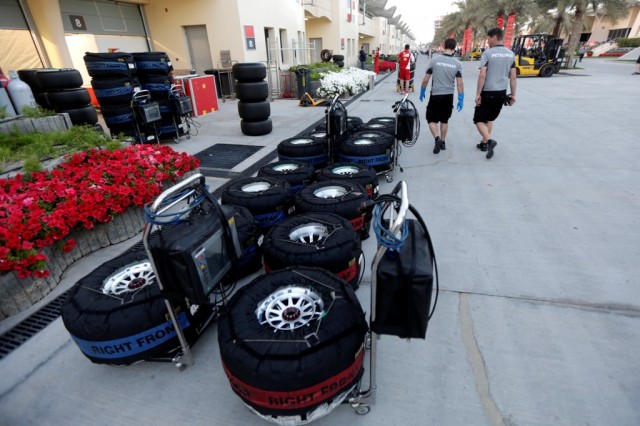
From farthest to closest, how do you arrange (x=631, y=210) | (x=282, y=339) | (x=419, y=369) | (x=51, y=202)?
(x=631, y=210) < (x=51, y=202) < (x=419, y=369) < (x=282, y=339)

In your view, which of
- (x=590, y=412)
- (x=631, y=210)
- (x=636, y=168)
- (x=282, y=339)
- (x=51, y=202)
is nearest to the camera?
(x=282, y=339)

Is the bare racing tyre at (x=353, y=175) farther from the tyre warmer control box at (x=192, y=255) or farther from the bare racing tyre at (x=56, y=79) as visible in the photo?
the bare racing tyre at (x=56, y=79)

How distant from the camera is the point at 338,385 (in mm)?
1868

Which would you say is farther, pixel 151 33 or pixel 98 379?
pixel 151 33

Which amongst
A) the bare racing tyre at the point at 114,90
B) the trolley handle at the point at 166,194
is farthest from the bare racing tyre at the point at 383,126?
the bare racing tyre at the point at 114,90

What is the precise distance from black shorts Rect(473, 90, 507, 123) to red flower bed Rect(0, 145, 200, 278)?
538 centimetres

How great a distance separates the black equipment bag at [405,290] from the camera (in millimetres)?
1606

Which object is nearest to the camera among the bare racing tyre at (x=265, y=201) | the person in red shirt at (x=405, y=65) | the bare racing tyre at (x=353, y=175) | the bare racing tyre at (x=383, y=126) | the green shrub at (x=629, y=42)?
the bare racing tyre at (x=265, y=201)

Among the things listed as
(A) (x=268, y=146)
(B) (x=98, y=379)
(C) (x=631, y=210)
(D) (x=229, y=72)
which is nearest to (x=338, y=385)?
(B) (x=98, y=379)

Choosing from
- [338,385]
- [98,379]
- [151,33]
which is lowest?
[98,379]

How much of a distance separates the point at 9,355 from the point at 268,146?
19.3ft

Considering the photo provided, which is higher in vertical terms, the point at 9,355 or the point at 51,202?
the point at 51,202

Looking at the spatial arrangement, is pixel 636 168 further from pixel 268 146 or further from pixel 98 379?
pixel 98 379

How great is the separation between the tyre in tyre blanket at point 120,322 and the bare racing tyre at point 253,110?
663cm
